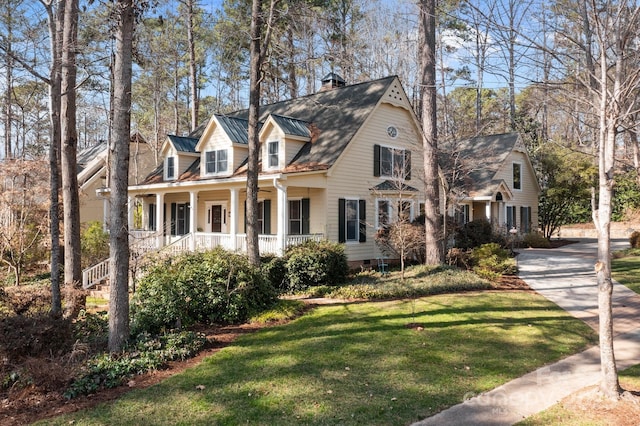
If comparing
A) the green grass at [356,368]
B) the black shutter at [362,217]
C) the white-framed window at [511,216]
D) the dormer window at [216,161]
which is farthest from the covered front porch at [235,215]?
the white-framed window at [511,216]

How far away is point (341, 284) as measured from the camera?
488 inches

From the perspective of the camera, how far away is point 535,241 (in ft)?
77.5

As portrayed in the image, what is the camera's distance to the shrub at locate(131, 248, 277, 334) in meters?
7.52

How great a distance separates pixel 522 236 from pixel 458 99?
1908 centimetres

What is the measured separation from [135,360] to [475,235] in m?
14.3

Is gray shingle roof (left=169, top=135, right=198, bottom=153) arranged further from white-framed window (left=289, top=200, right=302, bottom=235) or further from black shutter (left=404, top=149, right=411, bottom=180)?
black shutter (left=404, top=149, right=411, bottom=180)

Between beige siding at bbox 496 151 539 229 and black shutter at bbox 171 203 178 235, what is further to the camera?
beige siding at bbox 496 151 539 229

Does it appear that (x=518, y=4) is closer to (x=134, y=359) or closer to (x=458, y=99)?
(x=134, y=359)

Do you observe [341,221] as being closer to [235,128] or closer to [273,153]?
[273,153]

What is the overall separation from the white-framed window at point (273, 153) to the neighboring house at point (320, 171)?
38mm

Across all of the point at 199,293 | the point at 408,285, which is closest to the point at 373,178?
the point at 408,285

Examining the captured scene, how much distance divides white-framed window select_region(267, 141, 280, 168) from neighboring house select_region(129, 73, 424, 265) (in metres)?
0.04

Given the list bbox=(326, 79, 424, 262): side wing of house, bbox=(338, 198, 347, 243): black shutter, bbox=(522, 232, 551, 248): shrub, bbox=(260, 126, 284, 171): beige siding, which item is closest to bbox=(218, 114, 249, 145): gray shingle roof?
bbox=(260, 126, 284, 171): beige siding

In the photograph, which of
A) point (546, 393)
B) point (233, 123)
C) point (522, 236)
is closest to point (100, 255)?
point (233, 123)
